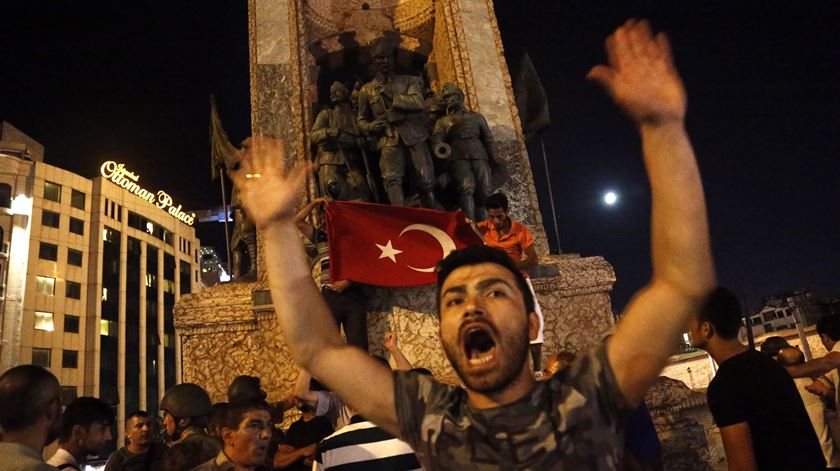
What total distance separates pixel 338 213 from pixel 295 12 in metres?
5.26

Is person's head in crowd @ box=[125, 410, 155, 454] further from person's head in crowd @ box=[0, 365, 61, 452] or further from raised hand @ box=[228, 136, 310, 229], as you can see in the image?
raised hand @ box=[228, 136, 310, 229]

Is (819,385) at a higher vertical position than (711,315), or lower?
lower

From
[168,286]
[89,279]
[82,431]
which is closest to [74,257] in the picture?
[89,279]

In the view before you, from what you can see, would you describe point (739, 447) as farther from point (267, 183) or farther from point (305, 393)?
point (305, 393)

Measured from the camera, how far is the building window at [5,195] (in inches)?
1629

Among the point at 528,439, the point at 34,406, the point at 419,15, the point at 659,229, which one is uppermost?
the point at 419,15

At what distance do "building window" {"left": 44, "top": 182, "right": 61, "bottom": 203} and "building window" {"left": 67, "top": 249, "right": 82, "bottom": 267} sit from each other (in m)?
4.38

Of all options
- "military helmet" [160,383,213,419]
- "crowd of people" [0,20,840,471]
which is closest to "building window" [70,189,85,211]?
"military helmet" [160,383,213,419]

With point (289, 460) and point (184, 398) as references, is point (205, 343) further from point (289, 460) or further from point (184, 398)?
point (289, 460)

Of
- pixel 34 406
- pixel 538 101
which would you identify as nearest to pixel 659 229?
pixel 34 406

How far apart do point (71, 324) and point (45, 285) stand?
391 centimetres

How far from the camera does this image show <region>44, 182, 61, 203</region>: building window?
4475cm

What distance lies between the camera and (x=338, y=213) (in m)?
6.53

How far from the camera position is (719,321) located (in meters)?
2.62
